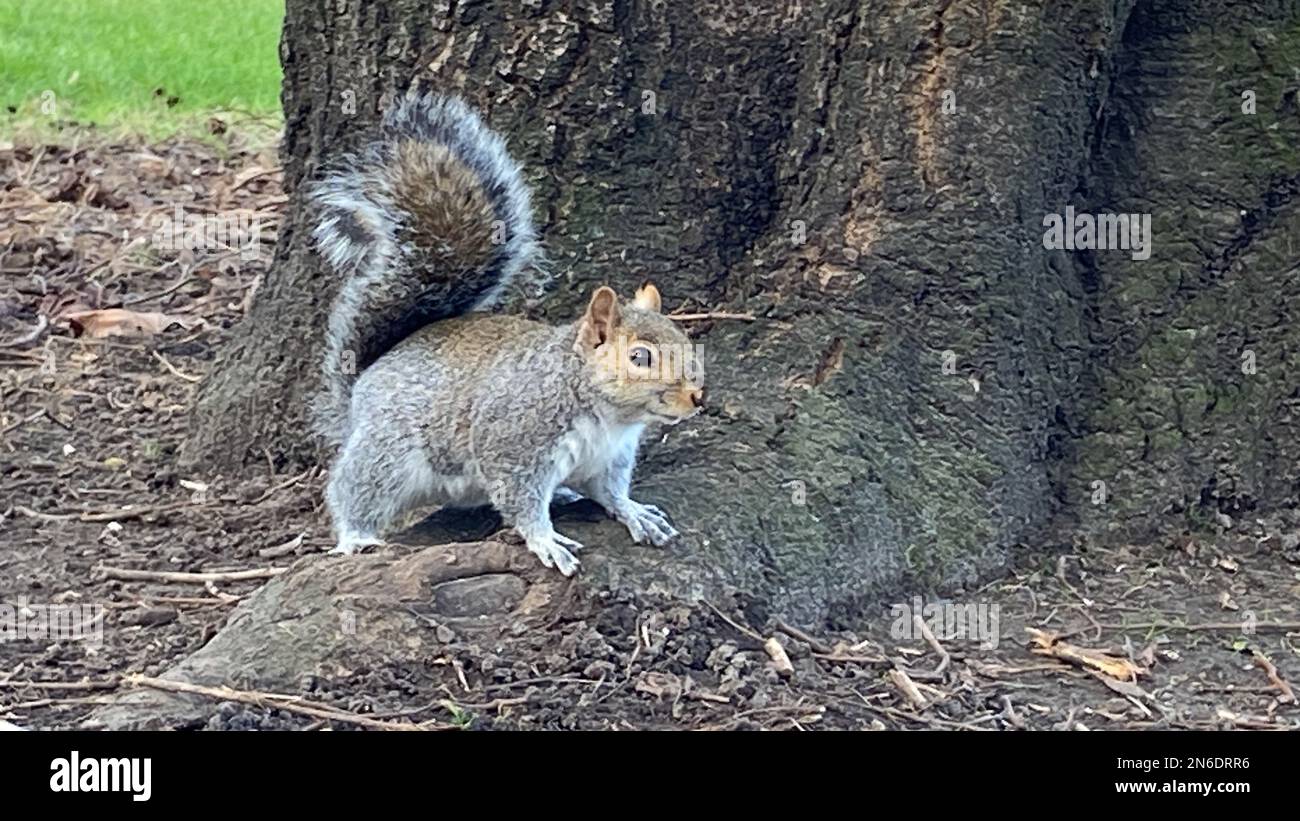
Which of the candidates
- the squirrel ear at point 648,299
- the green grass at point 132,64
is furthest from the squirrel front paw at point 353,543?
the green grass at point 132,64

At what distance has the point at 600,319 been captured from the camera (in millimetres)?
3051

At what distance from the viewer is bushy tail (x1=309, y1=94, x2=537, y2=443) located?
3312 millimetres

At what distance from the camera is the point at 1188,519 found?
3453mm

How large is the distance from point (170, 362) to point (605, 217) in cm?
150

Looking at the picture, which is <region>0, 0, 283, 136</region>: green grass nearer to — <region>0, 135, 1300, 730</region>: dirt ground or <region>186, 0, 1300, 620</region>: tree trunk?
<region>0, 135, 1300, 730</region>: dirt ground

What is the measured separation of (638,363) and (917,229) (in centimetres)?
60

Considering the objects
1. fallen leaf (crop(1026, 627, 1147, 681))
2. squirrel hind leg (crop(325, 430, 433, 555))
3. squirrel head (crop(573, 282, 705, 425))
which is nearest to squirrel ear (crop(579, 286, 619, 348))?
squirrel head (crop(573, 282, 705, 425))

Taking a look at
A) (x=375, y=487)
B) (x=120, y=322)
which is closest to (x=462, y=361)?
(x=375, y=487)

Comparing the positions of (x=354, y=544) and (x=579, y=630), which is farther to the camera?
(x=354, y=544)

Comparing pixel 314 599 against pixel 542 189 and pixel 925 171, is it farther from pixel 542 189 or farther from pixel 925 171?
pixel 925 171

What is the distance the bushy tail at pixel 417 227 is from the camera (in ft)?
10.9

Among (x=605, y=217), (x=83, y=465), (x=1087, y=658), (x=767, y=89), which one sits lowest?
(x=1087, y=658)

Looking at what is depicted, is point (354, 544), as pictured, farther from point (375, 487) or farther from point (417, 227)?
point (417, 227)

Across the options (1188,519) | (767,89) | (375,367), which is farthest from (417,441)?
(1188,519)
